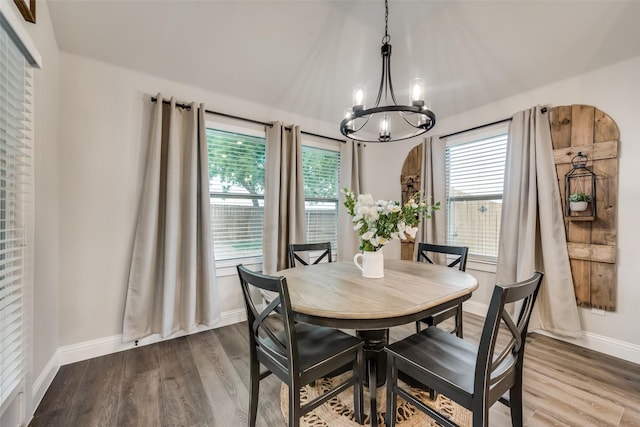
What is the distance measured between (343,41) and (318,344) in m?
2.76

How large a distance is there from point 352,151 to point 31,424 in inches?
149

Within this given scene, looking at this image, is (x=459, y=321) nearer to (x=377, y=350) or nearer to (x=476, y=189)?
(x=377, y=350)

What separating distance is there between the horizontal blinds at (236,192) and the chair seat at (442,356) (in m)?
2.13

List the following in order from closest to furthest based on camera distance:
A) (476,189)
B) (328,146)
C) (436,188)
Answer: (476,189)
(436,188)
(328,146)

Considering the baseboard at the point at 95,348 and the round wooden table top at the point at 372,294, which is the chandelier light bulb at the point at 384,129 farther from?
the baseboard at the point at 95,348

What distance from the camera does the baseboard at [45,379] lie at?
1660 mm

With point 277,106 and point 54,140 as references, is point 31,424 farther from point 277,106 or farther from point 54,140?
point 277,106

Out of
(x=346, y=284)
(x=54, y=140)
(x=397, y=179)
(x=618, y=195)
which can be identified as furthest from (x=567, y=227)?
(x=54, y=140)

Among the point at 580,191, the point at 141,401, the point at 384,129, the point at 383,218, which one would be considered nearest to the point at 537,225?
the point at 580,191

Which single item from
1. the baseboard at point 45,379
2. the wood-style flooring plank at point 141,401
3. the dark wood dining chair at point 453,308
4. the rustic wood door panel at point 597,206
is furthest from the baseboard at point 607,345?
the baseboard at point 45,379

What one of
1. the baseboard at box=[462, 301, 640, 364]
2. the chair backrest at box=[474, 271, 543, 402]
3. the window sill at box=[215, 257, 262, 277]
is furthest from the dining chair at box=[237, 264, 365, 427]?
the baseboard at box=[462, 301, 640, 364]

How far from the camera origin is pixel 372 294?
151cm

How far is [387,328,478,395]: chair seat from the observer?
1209 mm

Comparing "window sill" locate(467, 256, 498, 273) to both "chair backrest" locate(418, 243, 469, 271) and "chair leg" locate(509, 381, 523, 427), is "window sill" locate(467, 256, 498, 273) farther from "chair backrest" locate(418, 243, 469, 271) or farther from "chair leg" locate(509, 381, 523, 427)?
"chair leg" locate(509, 381, 523, 427)
